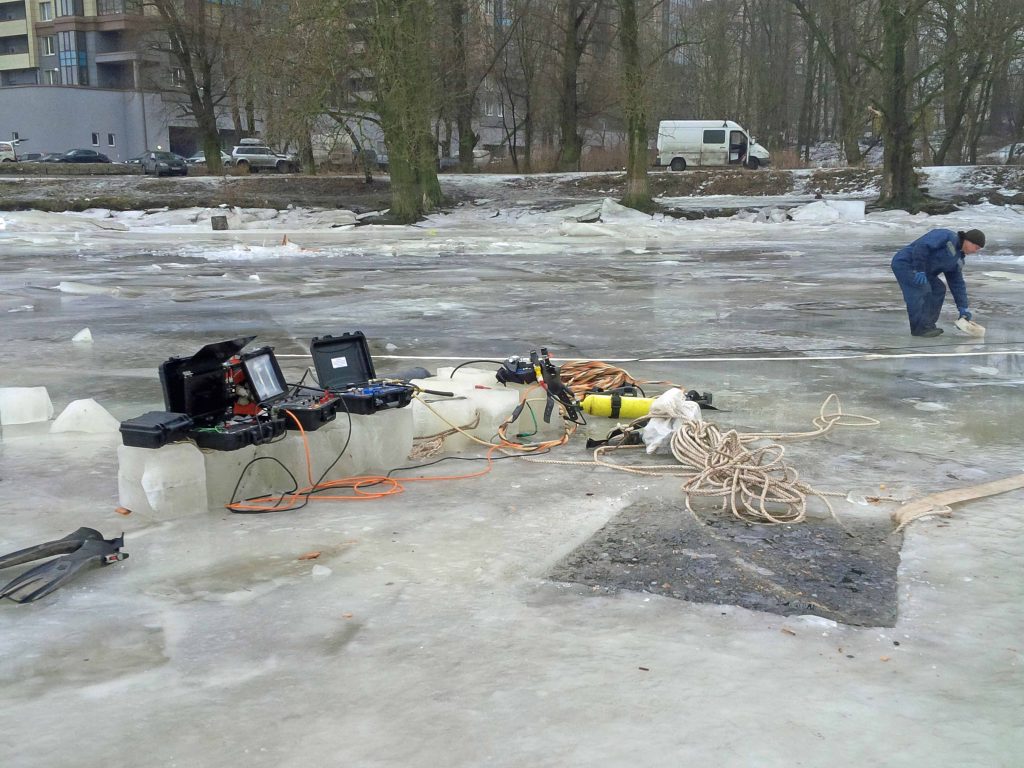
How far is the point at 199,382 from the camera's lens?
5.34 metres

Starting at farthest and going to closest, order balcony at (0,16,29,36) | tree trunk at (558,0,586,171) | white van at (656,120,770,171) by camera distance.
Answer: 1. balcony at (0,16,29,36)
2. white van at (656,120,770,171)
3. tree trunk at (558,0,586,171)

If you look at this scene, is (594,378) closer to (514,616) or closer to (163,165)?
(514,616)

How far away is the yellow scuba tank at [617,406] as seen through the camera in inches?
281

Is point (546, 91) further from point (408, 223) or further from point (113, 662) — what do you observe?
point (113, 662)

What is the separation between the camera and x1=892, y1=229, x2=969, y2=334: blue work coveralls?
33.3ft

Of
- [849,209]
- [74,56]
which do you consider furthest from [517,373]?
[74,56]

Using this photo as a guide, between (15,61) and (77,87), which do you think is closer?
(77,87)

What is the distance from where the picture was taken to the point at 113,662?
11.6 feet

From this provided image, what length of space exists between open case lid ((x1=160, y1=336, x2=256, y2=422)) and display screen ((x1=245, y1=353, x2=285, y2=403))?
13 cm

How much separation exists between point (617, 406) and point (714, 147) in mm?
39510

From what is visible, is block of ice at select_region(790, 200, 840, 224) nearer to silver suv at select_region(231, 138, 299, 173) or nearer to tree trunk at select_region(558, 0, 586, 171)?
tree trunk at select_region(558, 0, 586, 171)

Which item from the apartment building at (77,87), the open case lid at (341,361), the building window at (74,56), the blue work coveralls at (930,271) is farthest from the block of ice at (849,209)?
the building window at (74,56)

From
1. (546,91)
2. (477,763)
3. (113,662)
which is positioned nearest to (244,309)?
(113,662)

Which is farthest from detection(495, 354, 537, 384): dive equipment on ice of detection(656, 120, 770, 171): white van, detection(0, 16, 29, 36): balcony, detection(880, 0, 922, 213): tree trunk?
detection(0, 16, 29, 36): balcony
